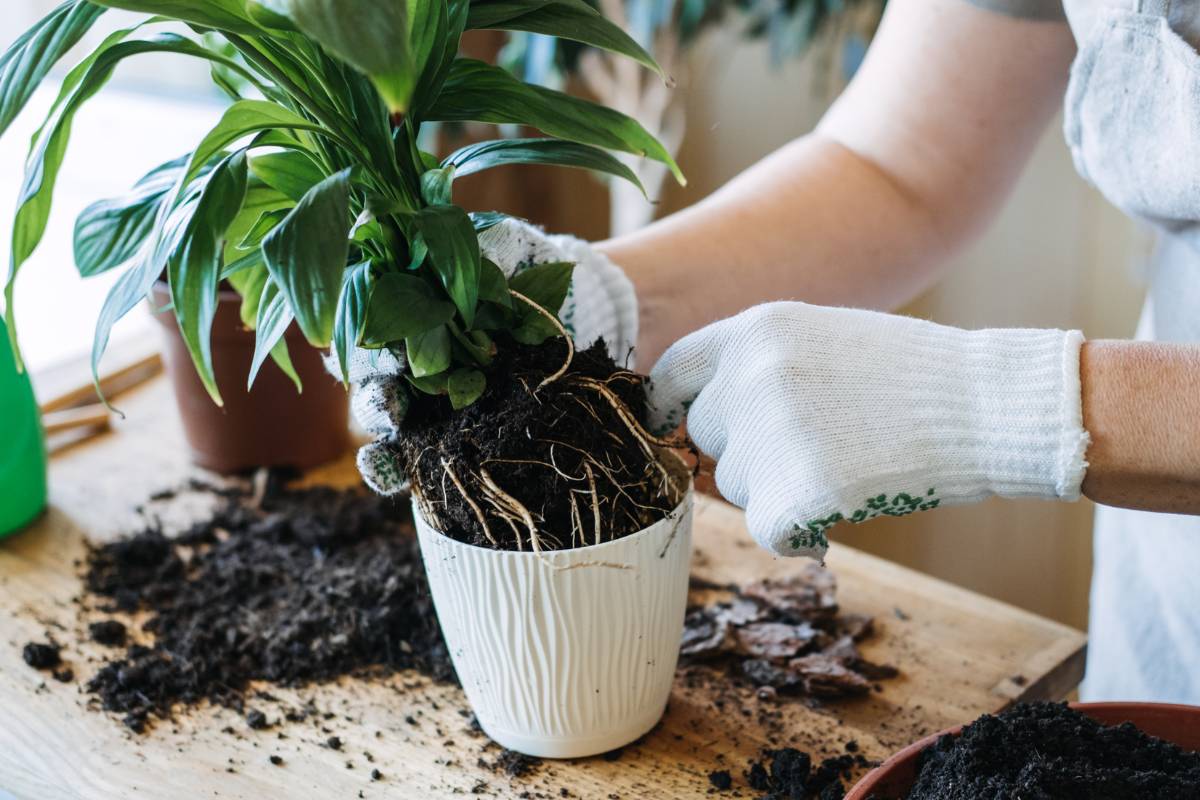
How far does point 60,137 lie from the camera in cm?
63

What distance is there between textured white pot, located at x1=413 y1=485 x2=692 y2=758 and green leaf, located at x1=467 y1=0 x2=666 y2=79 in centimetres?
32

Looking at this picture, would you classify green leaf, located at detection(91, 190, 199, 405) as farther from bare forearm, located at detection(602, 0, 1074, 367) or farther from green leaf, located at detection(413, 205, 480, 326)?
bare forearm, located at detection(602, 0, 1074, 367)

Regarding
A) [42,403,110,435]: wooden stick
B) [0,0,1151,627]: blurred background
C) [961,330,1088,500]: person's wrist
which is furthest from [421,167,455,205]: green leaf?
[0,0,1151,627]: blurred background

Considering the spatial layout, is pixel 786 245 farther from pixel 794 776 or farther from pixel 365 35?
pixel 365 35

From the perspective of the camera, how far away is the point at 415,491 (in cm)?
79

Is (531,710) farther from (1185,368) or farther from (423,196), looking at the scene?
(1185,368)

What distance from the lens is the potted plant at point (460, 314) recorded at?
0.64 meters

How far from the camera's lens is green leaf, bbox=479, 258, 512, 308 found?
0.73 m

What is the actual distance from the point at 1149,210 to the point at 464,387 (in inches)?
22.0

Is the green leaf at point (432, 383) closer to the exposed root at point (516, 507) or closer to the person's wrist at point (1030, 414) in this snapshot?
the exposed root at point (516, 507)

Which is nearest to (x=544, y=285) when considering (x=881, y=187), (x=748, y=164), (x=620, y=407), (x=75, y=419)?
(x=620, y=407)

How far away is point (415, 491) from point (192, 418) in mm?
A: 587

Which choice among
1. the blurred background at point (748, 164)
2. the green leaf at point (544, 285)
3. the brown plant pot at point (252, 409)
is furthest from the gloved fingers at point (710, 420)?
the blurred background at point (748, 164)

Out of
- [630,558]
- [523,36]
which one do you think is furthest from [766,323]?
[523,36]
